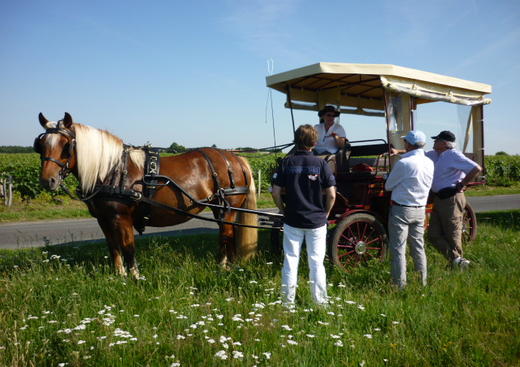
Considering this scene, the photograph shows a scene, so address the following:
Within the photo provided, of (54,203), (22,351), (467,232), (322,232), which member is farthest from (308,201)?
(54,203)

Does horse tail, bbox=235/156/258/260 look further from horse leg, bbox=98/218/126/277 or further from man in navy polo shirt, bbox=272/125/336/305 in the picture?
man in navy polo shirt, bbox=272/125/336/305

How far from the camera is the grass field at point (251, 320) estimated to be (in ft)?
8.23

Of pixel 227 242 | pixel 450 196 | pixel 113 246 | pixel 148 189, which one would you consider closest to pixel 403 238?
pixel 450 196

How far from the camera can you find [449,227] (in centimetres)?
468

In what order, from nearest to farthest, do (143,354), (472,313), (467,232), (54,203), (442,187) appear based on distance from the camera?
(143,354), (472,313), (442,187), (467,232), (54,203)

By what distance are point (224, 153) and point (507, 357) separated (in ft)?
13.1

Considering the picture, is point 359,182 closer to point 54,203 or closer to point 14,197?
point 54,203

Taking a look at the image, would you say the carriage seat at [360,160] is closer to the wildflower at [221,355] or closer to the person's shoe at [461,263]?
the person's shoe at [461,263]

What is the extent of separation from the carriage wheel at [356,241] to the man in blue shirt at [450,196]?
682 mm

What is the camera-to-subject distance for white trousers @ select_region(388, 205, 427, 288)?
3895 millimetres

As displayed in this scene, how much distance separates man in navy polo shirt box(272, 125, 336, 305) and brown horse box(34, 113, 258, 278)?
5.43ft

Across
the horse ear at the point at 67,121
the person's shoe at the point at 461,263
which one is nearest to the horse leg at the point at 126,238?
the horse ear at the point at 67,121

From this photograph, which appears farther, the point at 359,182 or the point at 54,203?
the point at 54,203

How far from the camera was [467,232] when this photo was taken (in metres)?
6.14
